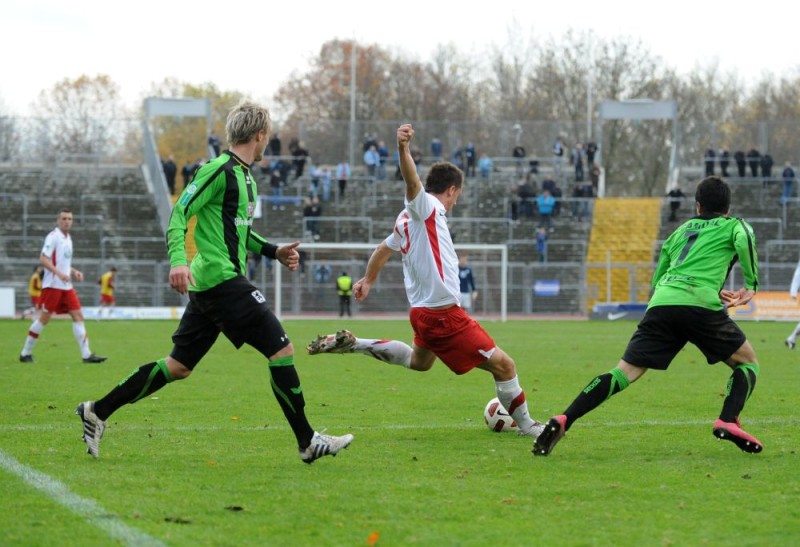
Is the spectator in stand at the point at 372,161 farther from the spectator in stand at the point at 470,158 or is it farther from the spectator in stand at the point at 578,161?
the spectator in stand at the point at 578,161

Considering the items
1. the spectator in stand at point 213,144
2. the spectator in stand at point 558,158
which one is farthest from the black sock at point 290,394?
the spectator in stand at point 558,158

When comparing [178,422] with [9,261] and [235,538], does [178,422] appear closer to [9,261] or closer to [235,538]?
[235,538]

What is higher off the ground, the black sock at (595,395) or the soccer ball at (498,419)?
the black sock at (595,395)

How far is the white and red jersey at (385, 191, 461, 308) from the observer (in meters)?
8.36

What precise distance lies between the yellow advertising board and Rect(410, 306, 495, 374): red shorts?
88.8ft

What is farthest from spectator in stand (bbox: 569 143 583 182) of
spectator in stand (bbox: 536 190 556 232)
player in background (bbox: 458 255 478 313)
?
player in background (bbox: 458 255 478 313)

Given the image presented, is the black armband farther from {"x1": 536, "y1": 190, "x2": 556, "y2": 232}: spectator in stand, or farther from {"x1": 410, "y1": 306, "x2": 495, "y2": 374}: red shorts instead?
{"x1": 536, "y1": 190, "x2": 556, "y2": 232}: spectator in stand

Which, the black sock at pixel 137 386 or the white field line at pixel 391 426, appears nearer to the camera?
the black sock at pixel 137 386

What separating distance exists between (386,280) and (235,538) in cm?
3461

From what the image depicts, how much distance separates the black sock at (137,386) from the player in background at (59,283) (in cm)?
882

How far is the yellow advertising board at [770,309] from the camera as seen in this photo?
112 feet

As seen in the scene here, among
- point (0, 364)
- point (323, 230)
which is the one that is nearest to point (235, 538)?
point (0, 364)

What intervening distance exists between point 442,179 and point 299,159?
121 feet

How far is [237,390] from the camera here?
12789 millimetres
